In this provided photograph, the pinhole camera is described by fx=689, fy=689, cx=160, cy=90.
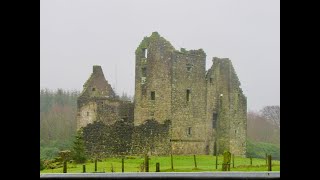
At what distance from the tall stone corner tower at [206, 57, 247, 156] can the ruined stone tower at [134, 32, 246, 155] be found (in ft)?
0.15

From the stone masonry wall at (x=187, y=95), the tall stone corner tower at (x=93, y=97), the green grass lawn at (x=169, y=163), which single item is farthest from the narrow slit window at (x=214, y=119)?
the tall stone corner tower at (x=93, y=97)

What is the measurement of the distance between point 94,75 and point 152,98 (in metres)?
2.71

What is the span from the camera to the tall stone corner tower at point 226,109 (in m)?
30.9

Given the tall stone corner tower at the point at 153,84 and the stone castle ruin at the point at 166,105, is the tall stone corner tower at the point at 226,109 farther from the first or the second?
the tall stone corner tower at the point at 153,84

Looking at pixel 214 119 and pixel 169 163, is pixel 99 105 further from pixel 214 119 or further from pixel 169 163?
pixel 214 119

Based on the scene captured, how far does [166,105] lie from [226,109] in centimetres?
314

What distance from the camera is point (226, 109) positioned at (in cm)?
3148

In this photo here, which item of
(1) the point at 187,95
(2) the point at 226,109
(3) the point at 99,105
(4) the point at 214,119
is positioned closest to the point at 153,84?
(1) the point at 187,95

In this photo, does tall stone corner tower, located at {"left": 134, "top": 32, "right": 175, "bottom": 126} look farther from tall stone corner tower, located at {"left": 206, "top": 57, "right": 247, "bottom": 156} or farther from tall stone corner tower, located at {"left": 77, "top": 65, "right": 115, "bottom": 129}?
tall stone corner tower, located at {"left": 206, "top": 57, "right": 247, "bottom": 156}

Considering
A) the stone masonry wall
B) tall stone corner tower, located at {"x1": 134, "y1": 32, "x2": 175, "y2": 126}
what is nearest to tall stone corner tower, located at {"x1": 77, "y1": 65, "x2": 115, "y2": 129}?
tall stone corner tower, located at {"x1": 134, "y1": 32, "x2": 175, "y2": 126}
